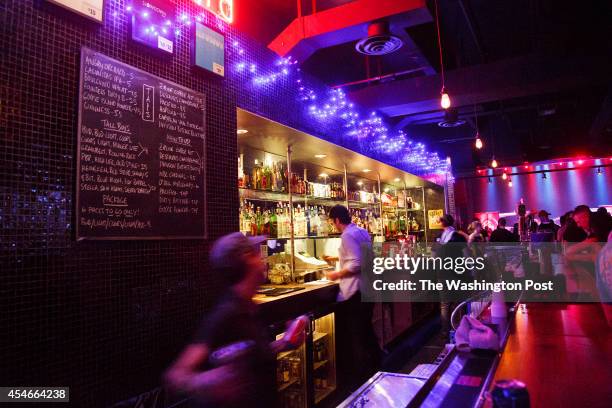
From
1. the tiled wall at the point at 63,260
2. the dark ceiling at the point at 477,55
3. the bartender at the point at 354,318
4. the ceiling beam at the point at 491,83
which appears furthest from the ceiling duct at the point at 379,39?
the ceiling beam at the point at 491,83

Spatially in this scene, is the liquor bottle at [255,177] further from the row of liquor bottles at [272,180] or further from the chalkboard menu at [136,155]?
the chalkboard menu at [136,155]

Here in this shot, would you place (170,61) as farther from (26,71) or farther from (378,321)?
(378,321)

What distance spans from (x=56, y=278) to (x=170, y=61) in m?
1.66

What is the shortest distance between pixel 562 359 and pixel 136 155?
2.74 meters

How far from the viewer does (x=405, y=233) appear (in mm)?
9047

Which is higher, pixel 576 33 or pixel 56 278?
pixel 576 33

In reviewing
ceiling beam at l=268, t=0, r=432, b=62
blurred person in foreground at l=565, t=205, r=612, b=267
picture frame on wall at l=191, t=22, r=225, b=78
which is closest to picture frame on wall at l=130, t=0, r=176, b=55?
picture frame on wall at l=191, t=22, r=225, b=78

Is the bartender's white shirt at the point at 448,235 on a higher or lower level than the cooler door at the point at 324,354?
higher

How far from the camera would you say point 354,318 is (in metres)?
4.26

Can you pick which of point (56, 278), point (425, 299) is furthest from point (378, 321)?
point (56, 278)

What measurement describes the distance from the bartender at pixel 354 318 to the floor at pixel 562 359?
1.47m

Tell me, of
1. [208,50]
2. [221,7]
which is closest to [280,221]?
[208,50]

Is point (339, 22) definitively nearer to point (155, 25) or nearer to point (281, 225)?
point (155, 25)

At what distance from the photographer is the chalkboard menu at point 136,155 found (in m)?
2.29
